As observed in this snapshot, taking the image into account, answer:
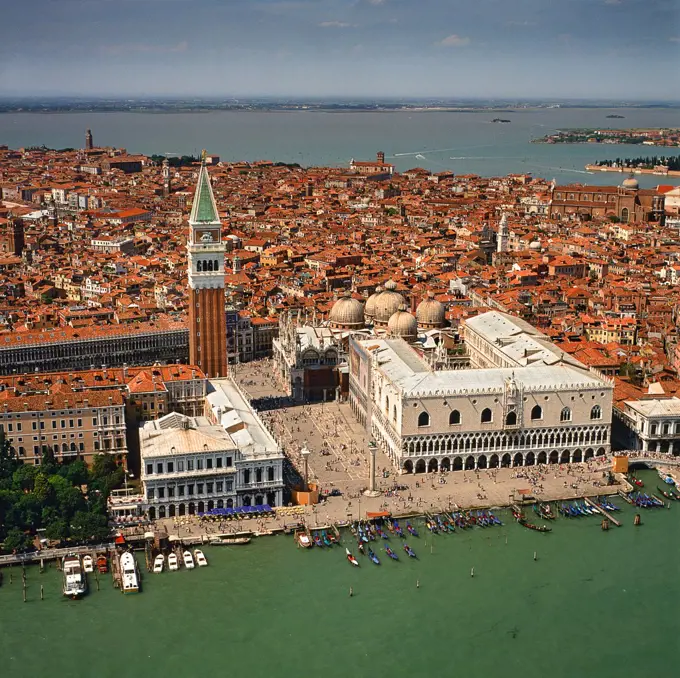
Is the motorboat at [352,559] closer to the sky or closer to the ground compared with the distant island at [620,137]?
closer to the ground

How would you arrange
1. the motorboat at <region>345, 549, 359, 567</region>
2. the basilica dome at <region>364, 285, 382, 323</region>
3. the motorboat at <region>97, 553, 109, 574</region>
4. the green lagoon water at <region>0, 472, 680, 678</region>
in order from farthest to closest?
the basilica dome at <region>364, 285, 382, 323</region> < the motorboat at <region>345, 549, 359, 567</region> < the motorboat at <region>97, 553, 109, 574</region> < the green lagoon water at <region>0, 472, 680, 678</region>

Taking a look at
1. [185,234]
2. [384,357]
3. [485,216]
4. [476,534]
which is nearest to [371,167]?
[485,216]

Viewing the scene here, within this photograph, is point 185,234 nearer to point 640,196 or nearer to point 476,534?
point 640,196

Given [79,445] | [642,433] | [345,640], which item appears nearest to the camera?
[345,640]

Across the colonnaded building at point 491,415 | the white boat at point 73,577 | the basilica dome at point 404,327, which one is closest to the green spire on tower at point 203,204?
the colonnaded building at point 491,415

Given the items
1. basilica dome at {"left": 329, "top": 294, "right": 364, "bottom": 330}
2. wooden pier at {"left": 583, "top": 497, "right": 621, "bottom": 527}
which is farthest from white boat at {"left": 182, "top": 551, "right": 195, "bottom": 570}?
basilica dome at {"left": 329, "top": 294, "right": 364, "bottom": 330}

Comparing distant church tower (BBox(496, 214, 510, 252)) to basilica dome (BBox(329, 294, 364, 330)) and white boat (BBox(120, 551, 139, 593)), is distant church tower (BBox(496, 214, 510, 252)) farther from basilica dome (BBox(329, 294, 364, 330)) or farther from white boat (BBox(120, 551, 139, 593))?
white boat (BBox(120, 551, 139, 593))

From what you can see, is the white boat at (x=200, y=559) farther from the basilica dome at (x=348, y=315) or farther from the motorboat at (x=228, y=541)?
the basilica dome at (x=348, y=315)
